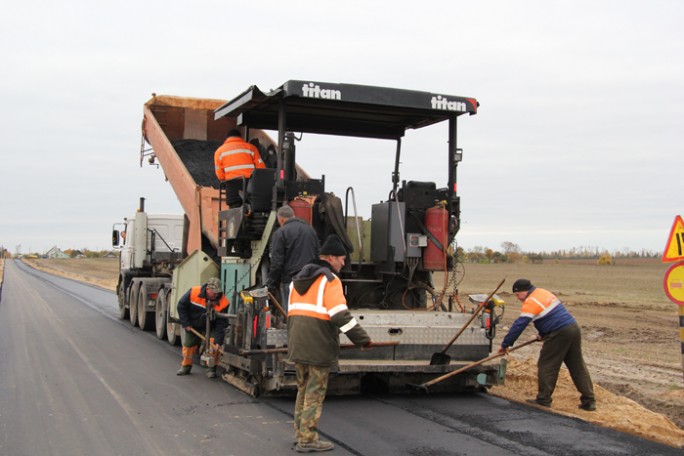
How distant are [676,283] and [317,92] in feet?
13.9

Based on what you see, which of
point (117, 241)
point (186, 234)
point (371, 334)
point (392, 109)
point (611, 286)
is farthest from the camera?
point (611, 286)

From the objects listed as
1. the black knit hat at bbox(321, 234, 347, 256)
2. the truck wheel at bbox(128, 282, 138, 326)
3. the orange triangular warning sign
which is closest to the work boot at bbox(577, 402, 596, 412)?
the orange triangular warning sign

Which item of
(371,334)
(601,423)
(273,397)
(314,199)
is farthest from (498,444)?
(314,199)

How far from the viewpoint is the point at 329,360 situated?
6.15 m

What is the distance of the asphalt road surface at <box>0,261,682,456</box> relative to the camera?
6207mm

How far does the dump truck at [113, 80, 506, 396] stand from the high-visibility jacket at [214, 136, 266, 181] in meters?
0.22

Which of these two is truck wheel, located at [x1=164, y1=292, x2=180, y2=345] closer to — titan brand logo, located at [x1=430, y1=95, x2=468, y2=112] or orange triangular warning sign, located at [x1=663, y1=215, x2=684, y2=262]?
titan brand logo, located at [x1=430, y1=95, x2=468, y2=112]

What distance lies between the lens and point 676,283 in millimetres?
7883

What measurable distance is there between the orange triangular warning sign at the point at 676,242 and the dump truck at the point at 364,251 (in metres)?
1.95

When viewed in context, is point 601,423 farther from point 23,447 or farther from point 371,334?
point 23,447

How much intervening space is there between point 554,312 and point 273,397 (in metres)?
3.14

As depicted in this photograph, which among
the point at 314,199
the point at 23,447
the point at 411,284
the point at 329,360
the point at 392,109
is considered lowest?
the point at 23,447

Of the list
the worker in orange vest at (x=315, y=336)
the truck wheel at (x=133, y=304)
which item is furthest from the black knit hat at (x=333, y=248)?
the truck wheel at (x=133, y=304)

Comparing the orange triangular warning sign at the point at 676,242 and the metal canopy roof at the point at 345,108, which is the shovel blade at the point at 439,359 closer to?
the orange triangular warning sign at the point at 676,242
